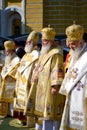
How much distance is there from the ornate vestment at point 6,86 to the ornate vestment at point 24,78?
2.34 ft

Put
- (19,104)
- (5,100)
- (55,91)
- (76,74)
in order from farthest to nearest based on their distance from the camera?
(5,100) → (19,104) → (55,91) → (76,74)

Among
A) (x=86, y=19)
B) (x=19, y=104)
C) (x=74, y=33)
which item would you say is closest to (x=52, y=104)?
(x=74, y=33)

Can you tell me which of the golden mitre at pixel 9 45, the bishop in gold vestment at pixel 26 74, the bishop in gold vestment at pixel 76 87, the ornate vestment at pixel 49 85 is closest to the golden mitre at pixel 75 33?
the bishop in gold vestment at pixel 76 87

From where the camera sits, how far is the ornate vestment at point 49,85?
564 centimetres

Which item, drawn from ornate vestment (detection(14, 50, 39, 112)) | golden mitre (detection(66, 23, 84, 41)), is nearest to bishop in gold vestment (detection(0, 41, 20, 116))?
ornate vestment (detection(14, 50, 39, 112))

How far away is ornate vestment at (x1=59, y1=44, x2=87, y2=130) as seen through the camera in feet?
15.9

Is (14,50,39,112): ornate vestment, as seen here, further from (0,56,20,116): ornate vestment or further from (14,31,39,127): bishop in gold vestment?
(0,56,20,116): ornate vestment

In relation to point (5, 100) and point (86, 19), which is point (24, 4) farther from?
point (5, 100)

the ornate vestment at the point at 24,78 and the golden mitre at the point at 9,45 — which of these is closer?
the ornate vestment at the point at 24,78

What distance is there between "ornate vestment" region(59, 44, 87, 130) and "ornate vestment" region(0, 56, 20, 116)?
3.10 meters

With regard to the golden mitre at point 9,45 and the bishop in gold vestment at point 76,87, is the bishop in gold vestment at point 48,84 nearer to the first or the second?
the bishop in gold vestment at point 76,87

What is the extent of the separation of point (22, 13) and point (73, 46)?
14.4m

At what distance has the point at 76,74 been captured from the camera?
16.3ft

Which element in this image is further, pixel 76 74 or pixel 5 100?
pixel 5 100
